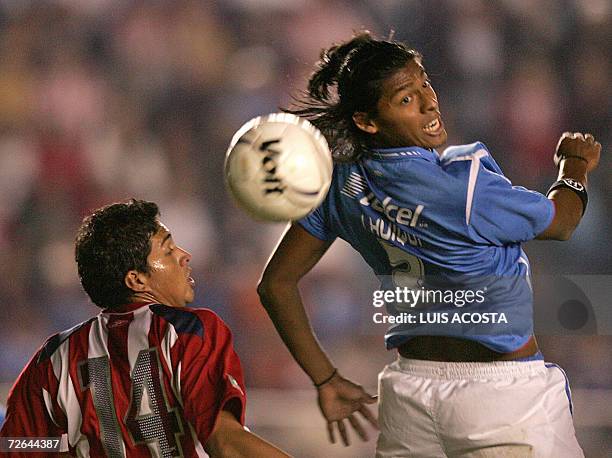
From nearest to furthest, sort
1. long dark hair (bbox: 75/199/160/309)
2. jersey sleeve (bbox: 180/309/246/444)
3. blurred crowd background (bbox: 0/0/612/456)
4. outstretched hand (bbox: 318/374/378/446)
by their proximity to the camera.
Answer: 1. jersey sleeve (bbox: 180/309/246/444)
2. long dark hair (bbox: 75/199/160/309)
3. outstretched hand (bbox: 318/374/378/446)
4. blurred crowd background (bbox: 0/0/612/456)

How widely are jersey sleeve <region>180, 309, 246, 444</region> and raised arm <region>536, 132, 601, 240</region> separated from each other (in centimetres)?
94

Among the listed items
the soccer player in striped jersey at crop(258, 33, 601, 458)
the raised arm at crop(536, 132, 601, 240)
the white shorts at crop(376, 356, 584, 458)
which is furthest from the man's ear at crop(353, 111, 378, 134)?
the white shorts at crop(376, 356, 584, 458)

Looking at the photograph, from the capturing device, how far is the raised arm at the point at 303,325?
3.13 m

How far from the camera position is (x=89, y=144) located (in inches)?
Answer: 270

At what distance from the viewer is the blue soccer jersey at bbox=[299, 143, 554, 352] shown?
2.77 metres

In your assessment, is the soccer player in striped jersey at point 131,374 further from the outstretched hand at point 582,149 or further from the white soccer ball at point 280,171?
the outstretched hand at point 582,149

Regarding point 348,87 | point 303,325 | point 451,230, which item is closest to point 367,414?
point 303,325

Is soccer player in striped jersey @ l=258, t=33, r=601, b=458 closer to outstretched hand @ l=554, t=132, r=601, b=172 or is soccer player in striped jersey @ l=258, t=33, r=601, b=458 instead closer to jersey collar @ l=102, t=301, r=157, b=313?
outstretched hand @ l=554, t=132, r=601, b=172

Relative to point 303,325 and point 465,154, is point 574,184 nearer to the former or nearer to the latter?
point 465,154

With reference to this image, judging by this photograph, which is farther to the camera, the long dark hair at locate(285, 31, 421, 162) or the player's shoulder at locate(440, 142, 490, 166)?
the long dark hair at locate(285, 31, 421, 162)

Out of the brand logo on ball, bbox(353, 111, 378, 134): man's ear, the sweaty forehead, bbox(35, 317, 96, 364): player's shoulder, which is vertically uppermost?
the sweaty forehead

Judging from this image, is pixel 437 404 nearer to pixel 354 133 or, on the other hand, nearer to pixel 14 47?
pixel 354 133

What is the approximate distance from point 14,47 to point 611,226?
14.1 ft

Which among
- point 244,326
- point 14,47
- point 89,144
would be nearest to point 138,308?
point 244,326
